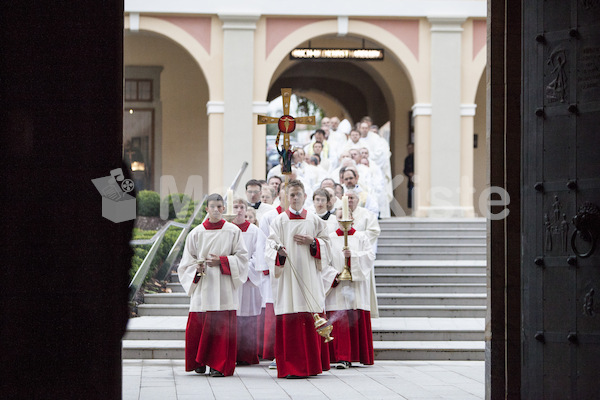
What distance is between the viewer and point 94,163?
5656 mm

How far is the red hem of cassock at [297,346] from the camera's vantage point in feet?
33.4

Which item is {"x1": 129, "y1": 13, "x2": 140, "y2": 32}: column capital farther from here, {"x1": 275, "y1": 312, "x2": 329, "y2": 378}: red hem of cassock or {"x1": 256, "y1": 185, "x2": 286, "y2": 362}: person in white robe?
{"x1": 275, "y1": 312, "x2": 329, "y2": 378}: red hem of cassock

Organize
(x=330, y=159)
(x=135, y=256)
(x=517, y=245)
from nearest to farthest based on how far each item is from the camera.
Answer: (x=517, y=245), (x=135, y=256), (x=330, y=159)

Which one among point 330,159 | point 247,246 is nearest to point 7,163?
point 247,246

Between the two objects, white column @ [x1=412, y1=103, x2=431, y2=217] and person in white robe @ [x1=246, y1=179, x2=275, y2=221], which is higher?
→ white column @ [x1=412, y1=103, x2=431, y2=217]

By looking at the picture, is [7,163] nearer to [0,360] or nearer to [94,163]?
[94,163]

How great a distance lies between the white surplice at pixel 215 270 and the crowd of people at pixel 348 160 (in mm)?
5404

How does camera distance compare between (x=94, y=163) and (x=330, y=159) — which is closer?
(x=94, y=163)

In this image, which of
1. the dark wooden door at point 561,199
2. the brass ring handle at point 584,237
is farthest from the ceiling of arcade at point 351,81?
the brass ring handle at point 584,237

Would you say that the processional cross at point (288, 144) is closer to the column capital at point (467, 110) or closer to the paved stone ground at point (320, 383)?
the paved stone ground at point (320, 383)

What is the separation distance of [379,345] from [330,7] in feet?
37.8

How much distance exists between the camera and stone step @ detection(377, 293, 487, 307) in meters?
14.4

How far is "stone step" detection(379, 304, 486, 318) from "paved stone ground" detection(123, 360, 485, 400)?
7.44ft

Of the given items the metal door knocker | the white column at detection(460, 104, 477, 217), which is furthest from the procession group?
the white column at detection(460, 104, 477, 217)
